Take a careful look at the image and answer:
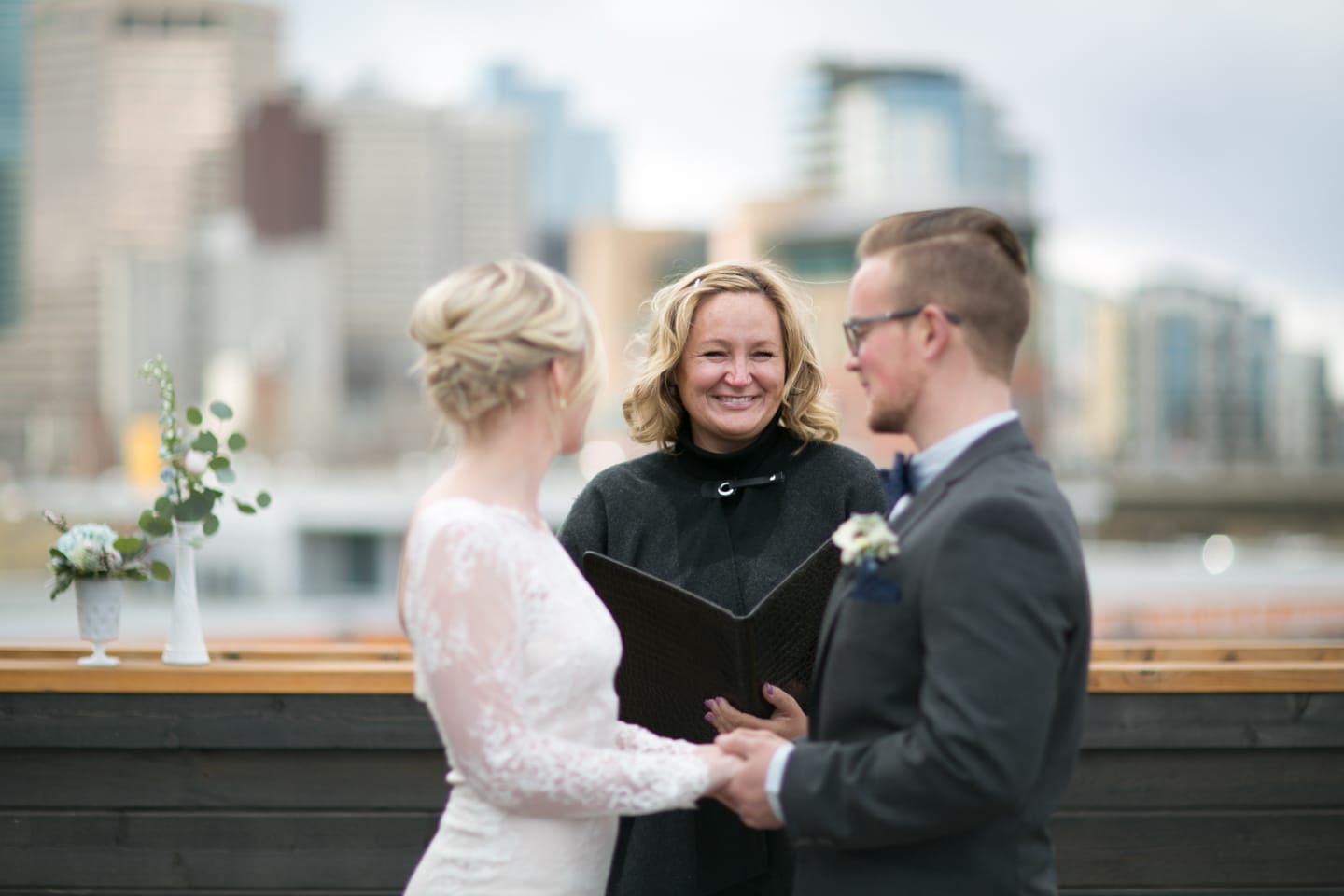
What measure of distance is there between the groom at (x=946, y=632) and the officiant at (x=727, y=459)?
748 mm

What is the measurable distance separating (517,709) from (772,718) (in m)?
0.62

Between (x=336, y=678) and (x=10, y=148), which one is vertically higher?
(x=10, y=148)

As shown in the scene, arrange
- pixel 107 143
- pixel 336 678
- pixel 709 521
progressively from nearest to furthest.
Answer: pixel 709 521, pixel 336 678, pixel 107 143

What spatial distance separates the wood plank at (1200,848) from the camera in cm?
317

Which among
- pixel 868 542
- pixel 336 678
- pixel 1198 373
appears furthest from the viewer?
pixel 1198 373

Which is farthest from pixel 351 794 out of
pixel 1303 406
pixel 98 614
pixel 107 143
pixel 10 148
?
pixel 10 148

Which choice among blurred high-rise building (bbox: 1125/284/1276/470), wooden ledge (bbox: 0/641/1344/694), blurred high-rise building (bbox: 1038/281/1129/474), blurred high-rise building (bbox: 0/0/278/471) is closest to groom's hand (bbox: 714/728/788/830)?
wooden ledge (bbox: 0/641/1344/694)

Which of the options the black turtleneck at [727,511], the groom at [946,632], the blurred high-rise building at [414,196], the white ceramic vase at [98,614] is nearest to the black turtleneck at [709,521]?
the black turtleneck at [727,511]

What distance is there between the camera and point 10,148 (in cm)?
17850

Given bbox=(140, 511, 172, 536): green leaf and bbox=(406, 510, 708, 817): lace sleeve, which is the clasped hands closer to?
bbox=(406, 510, 708, 817): lace sleeve

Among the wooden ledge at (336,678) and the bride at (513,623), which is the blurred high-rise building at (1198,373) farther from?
the bride at (513,623)

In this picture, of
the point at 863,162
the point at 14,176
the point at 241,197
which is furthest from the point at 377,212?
the point at 14,176

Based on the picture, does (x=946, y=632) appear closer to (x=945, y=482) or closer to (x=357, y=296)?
(x=945, y=482)

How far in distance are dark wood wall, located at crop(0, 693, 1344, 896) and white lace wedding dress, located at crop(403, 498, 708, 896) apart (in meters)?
1.24
